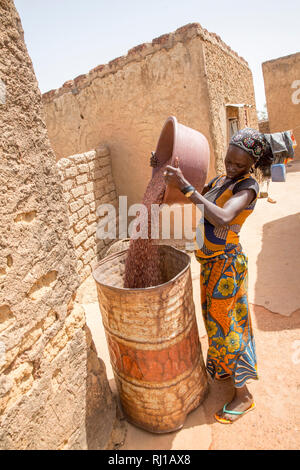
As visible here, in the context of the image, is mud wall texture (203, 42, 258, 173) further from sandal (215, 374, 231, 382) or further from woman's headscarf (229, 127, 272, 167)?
sandal (215, 374, 231, 382)

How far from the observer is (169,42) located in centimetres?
421

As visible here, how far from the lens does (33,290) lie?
56.2 inches

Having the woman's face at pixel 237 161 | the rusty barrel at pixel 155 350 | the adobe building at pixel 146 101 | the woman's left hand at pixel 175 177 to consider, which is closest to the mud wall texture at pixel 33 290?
the rusty barrel at pixel 155 350

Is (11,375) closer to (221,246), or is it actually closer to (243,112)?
(221,246)

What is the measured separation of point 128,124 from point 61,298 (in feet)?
12.9

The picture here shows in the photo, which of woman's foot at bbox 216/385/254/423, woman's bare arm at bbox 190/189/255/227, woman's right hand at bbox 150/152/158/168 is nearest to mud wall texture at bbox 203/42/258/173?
woman's right hand at bbox 150/152/158/168

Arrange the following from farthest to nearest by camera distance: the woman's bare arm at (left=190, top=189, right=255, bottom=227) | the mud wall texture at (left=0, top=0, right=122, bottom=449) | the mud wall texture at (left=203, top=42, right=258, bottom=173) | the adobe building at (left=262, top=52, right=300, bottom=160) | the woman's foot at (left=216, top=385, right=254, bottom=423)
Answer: the adobe building at (left=262, top=52, right=300, bottom=160) → the mud wall texture at (left=203, top=42, right=258, bottom=173) → the woman's foot at (left=216, top=385, right=254, bottom=423) → the woman's bare arm at (left=190, top=189, right=255, bottom=227) → the mud wall texture at (left=0, top=0, right=122, bottom=449)

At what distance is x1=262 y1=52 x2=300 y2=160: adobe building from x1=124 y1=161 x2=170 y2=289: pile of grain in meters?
9.01

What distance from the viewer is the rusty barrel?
164 cm

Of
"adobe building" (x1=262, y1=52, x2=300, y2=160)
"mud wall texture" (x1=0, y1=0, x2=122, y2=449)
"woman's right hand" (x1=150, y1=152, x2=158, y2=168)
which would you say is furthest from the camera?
"adobe building" (x1=262, y1=52, x2=300, y2=160)

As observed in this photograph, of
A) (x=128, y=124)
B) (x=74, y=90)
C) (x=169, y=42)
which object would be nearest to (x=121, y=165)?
(x=128, y=124)

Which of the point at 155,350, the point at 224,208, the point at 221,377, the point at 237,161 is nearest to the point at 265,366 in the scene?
the point at 221,377

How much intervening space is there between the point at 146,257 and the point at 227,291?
1.86 feet

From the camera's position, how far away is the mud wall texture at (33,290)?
49.4 inches
